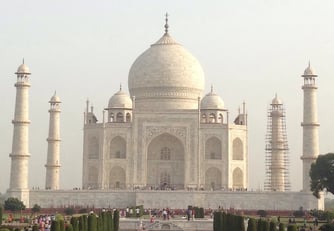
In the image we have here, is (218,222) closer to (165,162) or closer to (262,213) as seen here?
(262,213)

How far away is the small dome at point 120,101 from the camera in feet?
151

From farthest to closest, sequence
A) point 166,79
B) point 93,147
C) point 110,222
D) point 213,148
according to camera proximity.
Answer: point 166,79 → point 93,147 → point 213,148 → point 110,222

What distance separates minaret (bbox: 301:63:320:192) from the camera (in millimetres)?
41281

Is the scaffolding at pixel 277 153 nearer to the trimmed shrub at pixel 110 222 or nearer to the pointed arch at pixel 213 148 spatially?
the pointed arch at pixel 213 148

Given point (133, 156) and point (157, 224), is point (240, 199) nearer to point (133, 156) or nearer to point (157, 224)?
point (133, 156)

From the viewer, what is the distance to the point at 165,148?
45.8 meters

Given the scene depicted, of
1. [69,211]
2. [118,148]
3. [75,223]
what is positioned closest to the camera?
[75,223]

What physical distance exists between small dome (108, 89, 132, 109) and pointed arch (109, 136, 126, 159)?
2021 mm

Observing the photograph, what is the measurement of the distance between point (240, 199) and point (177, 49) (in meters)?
10.9

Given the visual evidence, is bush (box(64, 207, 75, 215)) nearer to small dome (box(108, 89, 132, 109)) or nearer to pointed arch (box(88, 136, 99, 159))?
pointed arch (box(88, 136, 99, 159))

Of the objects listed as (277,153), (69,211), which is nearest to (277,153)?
(277,153)

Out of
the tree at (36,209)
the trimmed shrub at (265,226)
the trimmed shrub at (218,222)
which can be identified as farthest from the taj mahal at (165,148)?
the trimmed shrub at (265,226)

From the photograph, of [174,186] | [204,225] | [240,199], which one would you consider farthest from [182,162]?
[204,225]

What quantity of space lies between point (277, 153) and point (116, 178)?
29.9 feet
